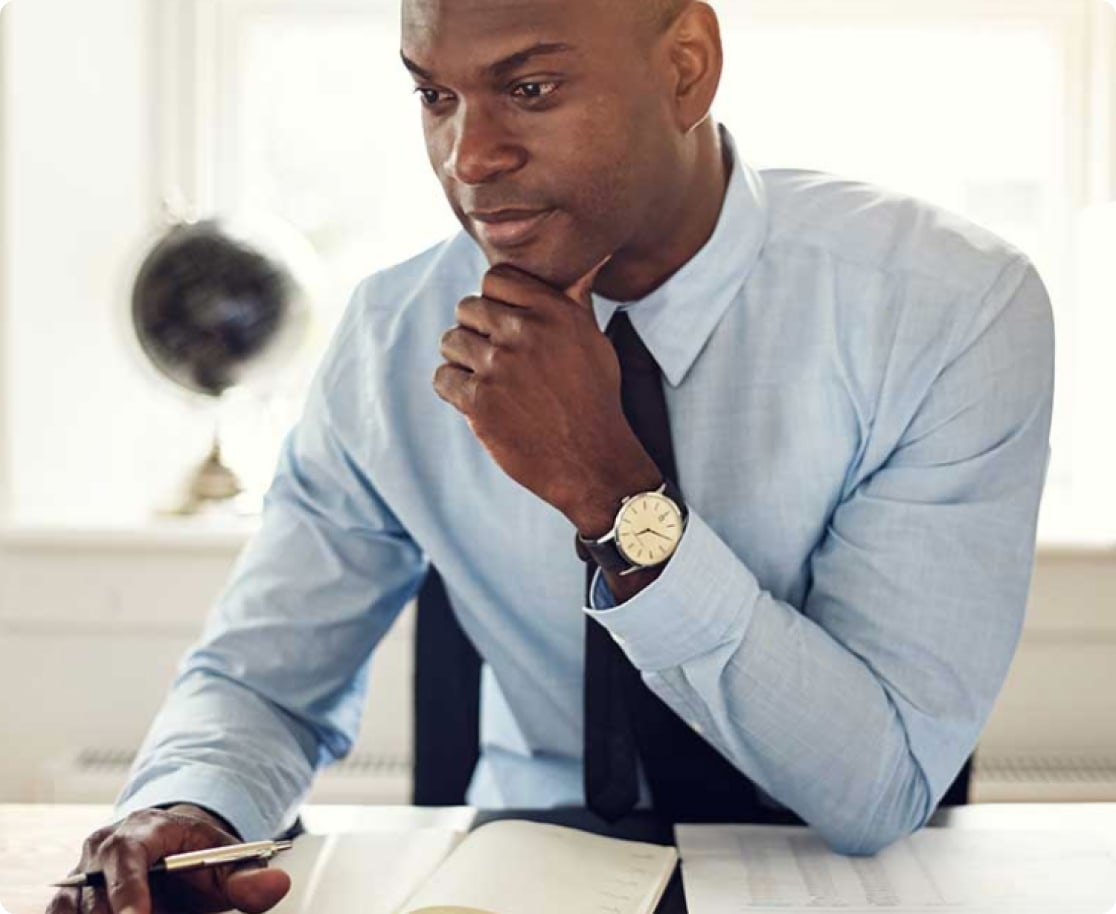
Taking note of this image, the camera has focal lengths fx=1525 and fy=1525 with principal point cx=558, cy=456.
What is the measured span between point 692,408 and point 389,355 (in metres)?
0.29

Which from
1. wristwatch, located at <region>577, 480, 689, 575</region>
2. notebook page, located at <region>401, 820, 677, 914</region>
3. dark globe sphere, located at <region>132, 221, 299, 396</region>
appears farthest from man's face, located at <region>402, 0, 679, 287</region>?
dark globe sphere, located at <region>132, 221, 299, 396</region>

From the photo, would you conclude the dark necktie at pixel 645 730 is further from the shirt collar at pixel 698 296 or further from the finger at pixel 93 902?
the finger at pixel 93 902

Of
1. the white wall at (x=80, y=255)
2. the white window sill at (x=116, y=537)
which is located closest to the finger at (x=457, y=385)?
the white window sill at (x=116, y=537)

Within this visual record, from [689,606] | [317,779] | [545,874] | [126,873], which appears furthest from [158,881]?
[317,779]

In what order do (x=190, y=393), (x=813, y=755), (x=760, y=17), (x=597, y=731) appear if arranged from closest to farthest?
(x=813, y=755) < (x=597, y=731) < (x=190, y=393) < (x=760, y=17)

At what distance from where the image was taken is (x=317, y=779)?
2420mm

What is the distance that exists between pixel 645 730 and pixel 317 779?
1287 millimetres

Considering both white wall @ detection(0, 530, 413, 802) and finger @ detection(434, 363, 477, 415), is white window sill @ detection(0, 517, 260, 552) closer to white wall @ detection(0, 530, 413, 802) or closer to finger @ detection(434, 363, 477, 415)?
white wall @ detection(0, 530, 413, 802)

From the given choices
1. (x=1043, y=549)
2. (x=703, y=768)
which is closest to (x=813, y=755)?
(x=703, y=768)

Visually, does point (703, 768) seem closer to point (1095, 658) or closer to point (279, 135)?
point (1095, 658)

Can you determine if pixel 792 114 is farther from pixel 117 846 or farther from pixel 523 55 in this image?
pixel 117 846

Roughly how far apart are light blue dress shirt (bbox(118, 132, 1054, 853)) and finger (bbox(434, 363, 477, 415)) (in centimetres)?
18

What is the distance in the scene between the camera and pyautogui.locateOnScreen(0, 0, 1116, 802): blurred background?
7.88ft

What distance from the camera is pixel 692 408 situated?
1.30 m
